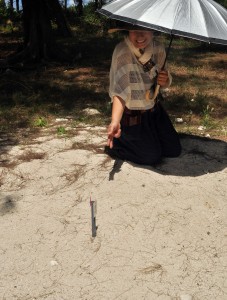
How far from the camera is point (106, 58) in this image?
36.1 ft

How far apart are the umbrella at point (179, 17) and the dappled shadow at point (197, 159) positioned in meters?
1.43

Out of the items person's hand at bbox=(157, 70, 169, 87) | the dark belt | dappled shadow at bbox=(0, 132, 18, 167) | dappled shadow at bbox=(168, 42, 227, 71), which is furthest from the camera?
dappled shadow at bbox=(168, 42, 227, 71)

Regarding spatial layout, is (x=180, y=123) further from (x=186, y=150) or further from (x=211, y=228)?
(x=211, y=228)

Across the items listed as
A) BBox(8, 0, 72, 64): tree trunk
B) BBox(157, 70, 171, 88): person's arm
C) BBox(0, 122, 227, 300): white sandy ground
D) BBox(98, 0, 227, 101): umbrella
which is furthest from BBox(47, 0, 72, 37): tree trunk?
BBox(98, 0, 227, 101): umbrella

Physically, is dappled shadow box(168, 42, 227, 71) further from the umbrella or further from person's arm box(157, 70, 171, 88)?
the umbrella

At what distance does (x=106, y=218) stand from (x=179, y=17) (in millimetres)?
1856

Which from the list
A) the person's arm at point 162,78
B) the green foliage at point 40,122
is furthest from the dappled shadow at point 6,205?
the green foliage at point 40,122

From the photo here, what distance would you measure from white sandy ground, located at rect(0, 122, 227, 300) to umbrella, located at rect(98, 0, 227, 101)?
4.80 feet

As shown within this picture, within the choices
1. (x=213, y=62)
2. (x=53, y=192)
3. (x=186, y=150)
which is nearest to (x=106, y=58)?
(x=213, y=62)

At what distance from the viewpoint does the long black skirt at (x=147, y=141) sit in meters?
4.32

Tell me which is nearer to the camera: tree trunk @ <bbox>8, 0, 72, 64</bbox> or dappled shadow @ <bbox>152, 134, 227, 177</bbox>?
dappled shadow @ <bbox>152, 134, 227, 177</bbox>

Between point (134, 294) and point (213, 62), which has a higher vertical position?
point (213, 62)

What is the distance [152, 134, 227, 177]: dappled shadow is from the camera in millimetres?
4340

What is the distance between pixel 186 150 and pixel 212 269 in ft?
6.14
